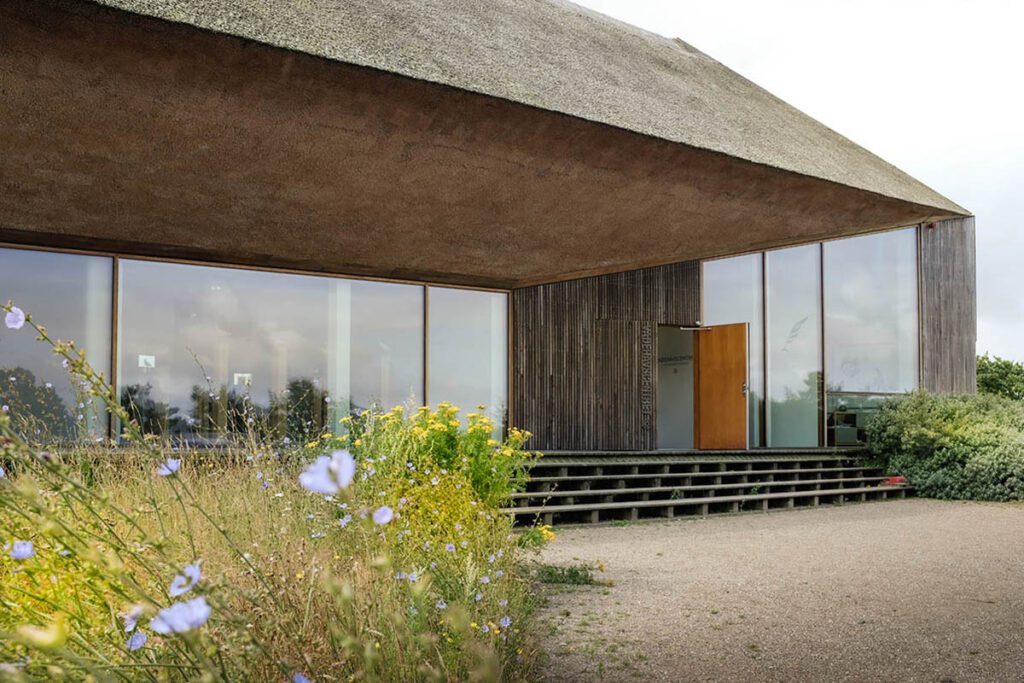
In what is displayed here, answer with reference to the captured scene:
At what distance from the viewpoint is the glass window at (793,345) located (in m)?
13.5

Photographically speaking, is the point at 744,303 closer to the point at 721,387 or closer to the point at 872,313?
the point at 721,387

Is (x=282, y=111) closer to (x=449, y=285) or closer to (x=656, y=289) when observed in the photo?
(x=449, y=285)

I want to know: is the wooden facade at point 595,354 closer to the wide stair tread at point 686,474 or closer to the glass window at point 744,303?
the glass window at point 744,303

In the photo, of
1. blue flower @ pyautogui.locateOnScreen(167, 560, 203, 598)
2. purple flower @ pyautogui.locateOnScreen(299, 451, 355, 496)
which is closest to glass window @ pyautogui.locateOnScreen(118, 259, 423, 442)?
blue flower @ pyautogui.locateOnScreen(167, 560, 203, 598)

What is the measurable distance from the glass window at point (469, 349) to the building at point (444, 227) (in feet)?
0.12

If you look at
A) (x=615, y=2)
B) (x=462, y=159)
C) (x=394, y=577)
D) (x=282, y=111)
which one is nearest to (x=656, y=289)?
(x=462, y=159)

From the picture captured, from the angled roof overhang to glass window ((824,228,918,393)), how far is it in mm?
6083

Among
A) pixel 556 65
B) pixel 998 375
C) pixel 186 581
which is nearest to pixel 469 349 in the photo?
pixel 556 65

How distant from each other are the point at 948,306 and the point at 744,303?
3984 mm

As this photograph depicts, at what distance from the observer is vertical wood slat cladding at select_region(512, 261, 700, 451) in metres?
11.3

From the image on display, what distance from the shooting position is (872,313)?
1422cm

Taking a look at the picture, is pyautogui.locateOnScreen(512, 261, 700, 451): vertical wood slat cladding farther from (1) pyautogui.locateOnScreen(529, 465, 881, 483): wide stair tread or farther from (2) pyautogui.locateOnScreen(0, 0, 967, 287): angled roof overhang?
(2) pyautogui.locateOnScreen(0, 0, 967, 287): angled roof overhang

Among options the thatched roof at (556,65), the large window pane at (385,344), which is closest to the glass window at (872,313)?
the thatched roof at (556,65)

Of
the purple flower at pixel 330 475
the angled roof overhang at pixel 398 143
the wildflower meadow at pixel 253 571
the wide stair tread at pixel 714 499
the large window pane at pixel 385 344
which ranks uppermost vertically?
the angled roof overhang at pixel 398 143
